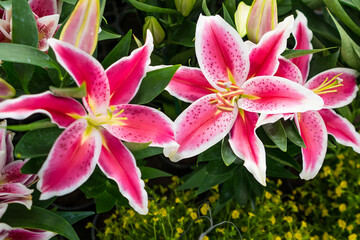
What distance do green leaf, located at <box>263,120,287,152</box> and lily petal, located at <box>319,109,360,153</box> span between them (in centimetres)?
11

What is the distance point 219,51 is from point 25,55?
0.25 metres

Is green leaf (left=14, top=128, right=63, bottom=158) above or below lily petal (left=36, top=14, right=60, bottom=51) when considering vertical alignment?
below

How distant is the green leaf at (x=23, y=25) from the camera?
509mm

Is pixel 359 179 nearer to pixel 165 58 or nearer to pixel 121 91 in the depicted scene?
pixel 165 58

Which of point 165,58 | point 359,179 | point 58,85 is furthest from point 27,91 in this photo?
point 359,179

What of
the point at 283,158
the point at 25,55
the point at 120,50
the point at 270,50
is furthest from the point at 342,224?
the point at 25,55

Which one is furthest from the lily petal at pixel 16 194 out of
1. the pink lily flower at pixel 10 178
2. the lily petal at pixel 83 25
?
the lily petal at pixel 83 25

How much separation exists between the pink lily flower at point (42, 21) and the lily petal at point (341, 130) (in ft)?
1.46

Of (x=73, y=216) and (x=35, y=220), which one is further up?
(x=35, y=220)

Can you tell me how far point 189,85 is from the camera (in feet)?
1.95

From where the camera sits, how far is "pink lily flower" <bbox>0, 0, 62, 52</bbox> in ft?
1.88

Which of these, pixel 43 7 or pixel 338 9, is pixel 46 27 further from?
pixel 338 9

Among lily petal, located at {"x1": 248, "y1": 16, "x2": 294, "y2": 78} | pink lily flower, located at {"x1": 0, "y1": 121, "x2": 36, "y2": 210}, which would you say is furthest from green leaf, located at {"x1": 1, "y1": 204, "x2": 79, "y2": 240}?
lily petal, located at {"x1": 248, "y1": 16, "x2": 294, "y2": 78}

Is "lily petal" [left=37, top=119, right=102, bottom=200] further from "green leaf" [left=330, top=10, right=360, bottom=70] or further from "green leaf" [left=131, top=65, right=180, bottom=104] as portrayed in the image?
"green leaf" [left=330, top=10, right=360, bottom=70]
